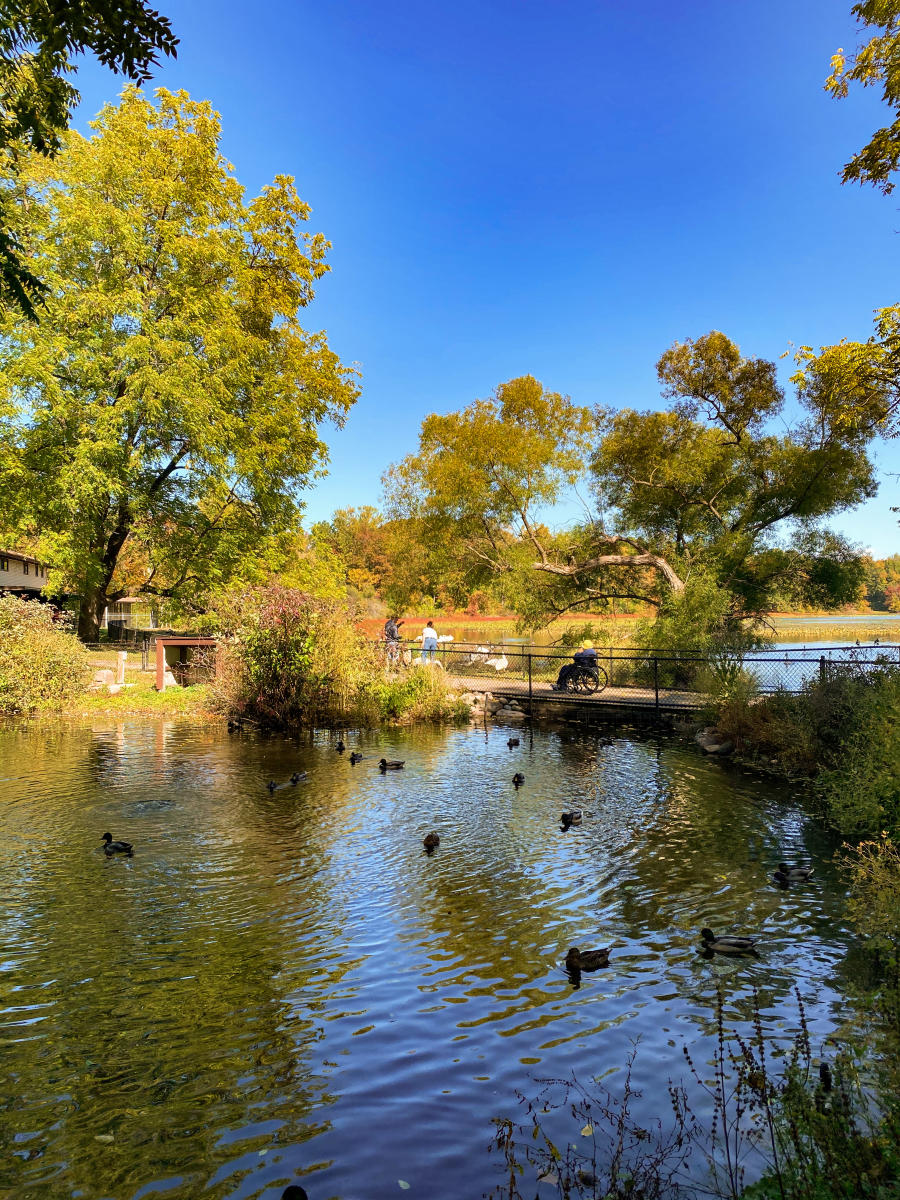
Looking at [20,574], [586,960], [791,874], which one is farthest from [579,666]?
[20,574]

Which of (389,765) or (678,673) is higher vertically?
(678,673)

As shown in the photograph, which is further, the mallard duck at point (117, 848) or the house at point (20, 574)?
the house at point (20, 574)

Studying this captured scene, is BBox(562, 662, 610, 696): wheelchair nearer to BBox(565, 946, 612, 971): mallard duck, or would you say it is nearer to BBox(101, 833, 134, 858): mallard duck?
BBox(101, 833, 134, 858): mallard duck

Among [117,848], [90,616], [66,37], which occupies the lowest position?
[117,848]

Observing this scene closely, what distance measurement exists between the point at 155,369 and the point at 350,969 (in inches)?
927

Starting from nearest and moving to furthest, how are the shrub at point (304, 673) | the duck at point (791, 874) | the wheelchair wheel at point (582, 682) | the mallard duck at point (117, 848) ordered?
the duck at point (791, 874) < the mallard duck at point (117, 848) < the shrub at point (304, 673) < the wheelchair wheel at point (582, 682)

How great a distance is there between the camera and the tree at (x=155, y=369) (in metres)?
23.7

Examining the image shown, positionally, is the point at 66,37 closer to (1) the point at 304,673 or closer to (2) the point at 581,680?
(1) the point at 304,673

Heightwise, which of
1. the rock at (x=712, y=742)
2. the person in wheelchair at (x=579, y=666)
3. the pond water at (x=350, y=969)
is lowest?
the pond water at (x=350, y=969)

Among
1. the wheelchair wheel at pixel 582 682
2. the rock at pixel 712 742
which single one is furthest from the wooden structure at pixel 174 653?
the rock at pixel 712 742

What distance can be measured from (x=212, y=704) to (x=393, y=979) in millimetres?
15369

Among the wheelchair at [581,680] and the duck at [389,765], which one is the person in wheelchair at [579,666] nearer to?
the wheelchair at [581,680]

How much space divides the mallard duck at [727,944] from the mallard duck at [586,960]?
90cm

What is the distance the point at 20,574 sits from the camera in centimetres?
5100
